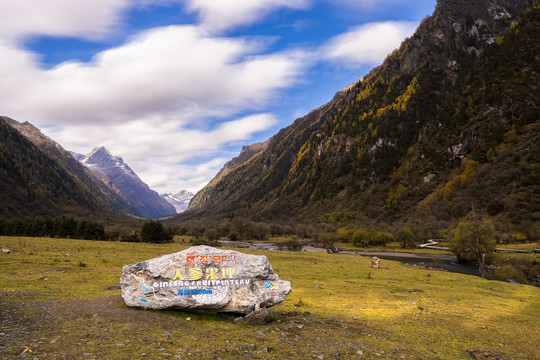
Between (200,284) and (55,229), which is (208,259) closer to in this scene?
(200,284)

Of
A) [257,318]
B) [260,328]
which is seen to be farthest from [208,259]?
[260,328]

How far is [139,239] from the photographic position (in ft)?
318

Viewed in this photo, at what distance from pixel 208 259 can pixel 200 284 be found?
4.87 ft

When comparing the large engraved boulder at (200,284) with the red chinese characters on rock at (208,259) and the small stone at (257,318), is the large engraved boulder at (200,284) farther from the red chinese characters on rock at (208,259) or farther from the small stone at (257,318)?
the small stone at (257,318)

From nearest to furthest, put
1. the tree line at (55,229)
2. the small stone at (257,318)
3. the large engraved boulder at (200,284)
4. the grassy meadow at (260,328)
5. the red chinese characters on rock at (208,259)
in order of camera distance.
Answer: the grassy meadow at (260,328) → the small stone at (257,318) → the large engraved boulder at (200,284) → the red chinese characters on rock at (208,259) → the tree line at (55,229)

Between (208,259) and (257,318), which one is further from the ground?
(208,259)

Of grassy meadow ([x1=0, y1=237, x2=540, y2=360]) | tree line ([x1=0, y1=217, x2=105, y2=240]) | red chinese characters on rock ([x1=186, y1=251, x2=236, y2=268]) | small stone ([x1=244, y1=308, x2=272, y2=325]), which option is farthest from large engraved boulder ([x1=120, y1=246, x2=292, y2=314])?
tree line ([x1=0, y1=217, x2=105, y2=240])

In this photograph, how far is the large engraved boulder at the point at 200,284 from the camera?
1616 centimetres

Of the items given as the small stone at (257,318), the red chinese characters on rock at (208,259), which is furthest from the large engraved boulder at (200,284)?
the small stone at (257,318)

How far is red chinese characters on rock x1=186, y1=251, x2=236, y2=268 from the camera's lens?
17.0 m

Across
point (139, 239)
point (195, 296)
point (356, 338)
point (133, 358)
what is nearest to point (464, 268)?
point (356, 338)

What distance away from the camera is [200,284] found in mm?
16531

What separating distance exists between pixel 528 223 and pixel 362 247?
184 ft

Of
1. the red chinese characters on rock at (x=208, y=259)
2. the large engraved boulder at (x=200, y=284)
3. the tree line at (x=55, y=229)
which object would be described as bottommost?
the tree line at (x=55, y=229)
